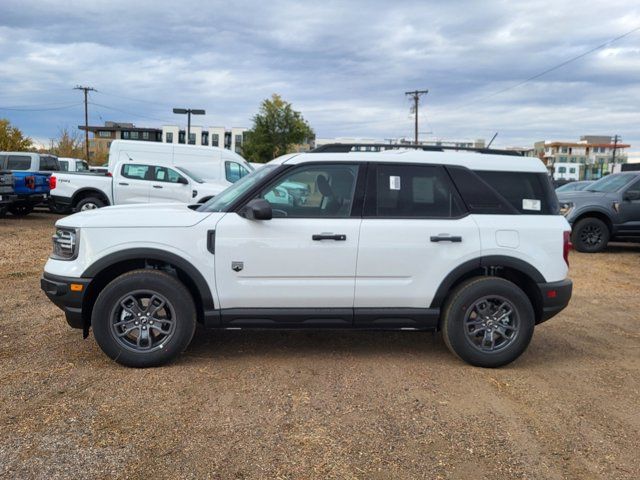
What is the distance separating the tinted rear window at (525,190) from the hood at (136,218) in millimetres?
2408

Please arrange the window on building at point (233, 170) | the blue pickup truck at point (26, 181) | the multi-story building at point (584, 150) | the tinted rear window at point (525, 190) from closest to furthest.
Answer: the tinted rear window at point (525, 190), the blue pickup truck at point (26, 181), the window on building at point (233, 170), the multi-story building at point (584, 150)

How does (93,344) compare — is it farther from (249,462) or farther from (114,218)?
(249,462)

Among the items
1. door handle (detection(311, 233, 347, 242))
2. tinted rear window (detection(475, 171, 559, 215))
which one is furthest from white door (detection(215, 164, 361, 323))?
tinted rear window (detection(475, 171, 559, 215))

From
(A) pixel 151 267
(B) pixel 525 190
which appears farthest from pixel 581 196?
(A) pixel 151 267

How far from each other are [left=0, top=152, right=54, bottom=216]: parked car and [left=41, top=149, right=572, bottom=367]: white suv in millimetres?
12186

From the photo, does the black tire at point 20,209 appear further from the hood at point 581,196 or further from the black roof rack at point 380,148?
the hood at point 581,196

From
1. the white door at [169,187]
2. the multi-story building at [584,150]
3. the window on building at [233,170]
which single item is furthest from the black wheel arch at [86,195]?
the multi-story building at [584,150]

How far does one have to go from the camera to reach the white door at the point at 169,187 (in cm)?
1495

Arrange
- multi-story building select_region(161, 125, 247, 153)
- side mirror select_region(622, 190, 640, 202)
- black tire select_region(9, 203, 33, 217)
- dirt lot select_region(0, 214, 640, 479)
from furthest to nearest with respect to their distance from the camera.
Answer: multi-story building select_region(161, 125, 247, 153)
black tire select_region(9, 203, 33, 217)
side mirror select_region(622, 190, 640, 202)
dirt lot select_region(0, 214, 640, 479)

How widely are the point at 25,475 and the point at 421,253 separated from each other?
307 cm

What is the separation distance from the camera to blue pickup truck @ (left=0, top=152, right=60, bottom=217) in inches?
612

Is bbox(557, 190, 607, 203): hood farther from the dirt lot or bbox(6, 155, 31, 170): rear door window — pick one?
bbox(6, 155, 31, 170): rear door window

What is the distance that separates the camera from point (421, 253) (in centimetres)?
460

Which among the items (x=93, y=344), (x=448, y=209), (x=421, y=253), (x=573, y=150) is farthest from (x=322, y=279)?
(x=573, y=150)
